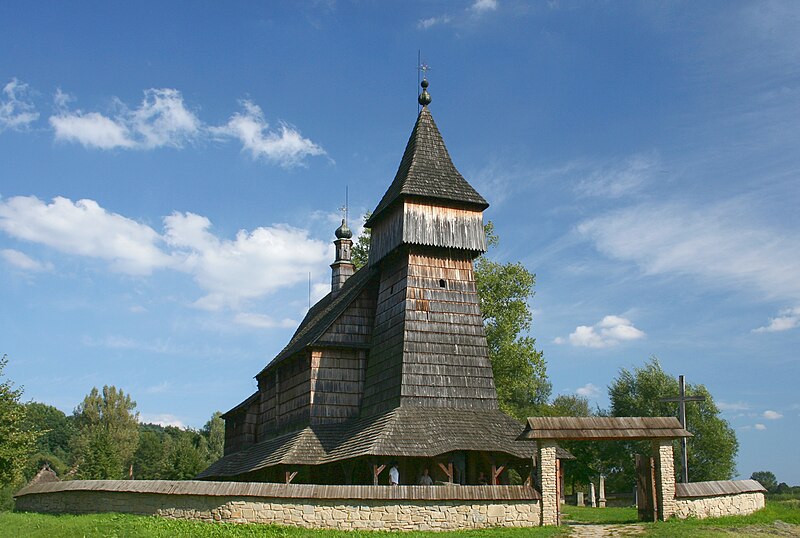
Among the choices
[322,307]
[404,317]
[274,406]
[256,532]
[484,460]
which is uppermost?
[322,307]

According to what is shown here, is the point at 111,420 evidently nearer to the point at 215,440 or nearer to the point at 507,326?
the point at 215,440

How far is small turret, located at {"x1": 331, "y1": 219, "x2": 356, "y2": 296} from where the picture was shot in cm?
4156

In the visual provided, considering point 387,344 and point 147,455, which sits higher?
point 387,344

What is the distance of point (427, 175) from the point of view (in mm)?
28359

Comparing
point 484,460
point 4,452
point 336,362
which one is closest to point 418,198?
point 336,362

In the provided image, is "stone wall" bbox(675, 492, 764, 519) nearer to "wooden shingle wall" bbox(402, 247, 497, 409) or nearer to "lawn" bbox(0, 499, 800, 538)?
"lawn" bbox(0, 499, 800, 538)

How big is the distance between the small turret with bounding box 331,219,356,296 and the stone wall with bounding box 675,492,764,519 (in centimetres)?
2306

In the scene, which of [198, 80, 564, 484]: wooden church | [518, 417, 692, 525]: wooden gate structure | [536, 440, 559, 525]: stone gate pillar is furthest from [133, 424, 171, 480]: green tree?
[518, 417, 692, 525]: wooden gate structure

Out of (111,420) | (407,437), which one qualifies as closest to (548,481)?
(407,437)

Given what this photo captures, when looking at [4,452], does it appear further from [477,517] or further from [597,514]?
[597,514]

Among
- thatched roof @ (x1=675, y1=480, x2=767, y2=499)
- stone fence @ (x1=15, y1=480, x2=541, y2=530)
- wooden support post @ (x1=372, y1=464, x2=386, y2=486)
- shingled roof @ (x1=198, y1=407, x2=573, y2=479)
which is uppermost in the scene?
shingled roof @ (x1=198, y1=407, x2=573, y2=479)

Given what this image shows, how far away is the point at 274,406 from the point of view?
33.4 m

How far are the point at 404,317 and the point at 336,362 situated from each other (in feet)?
12.9

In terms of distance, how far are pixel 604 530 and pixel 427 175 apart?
45.2 ft
